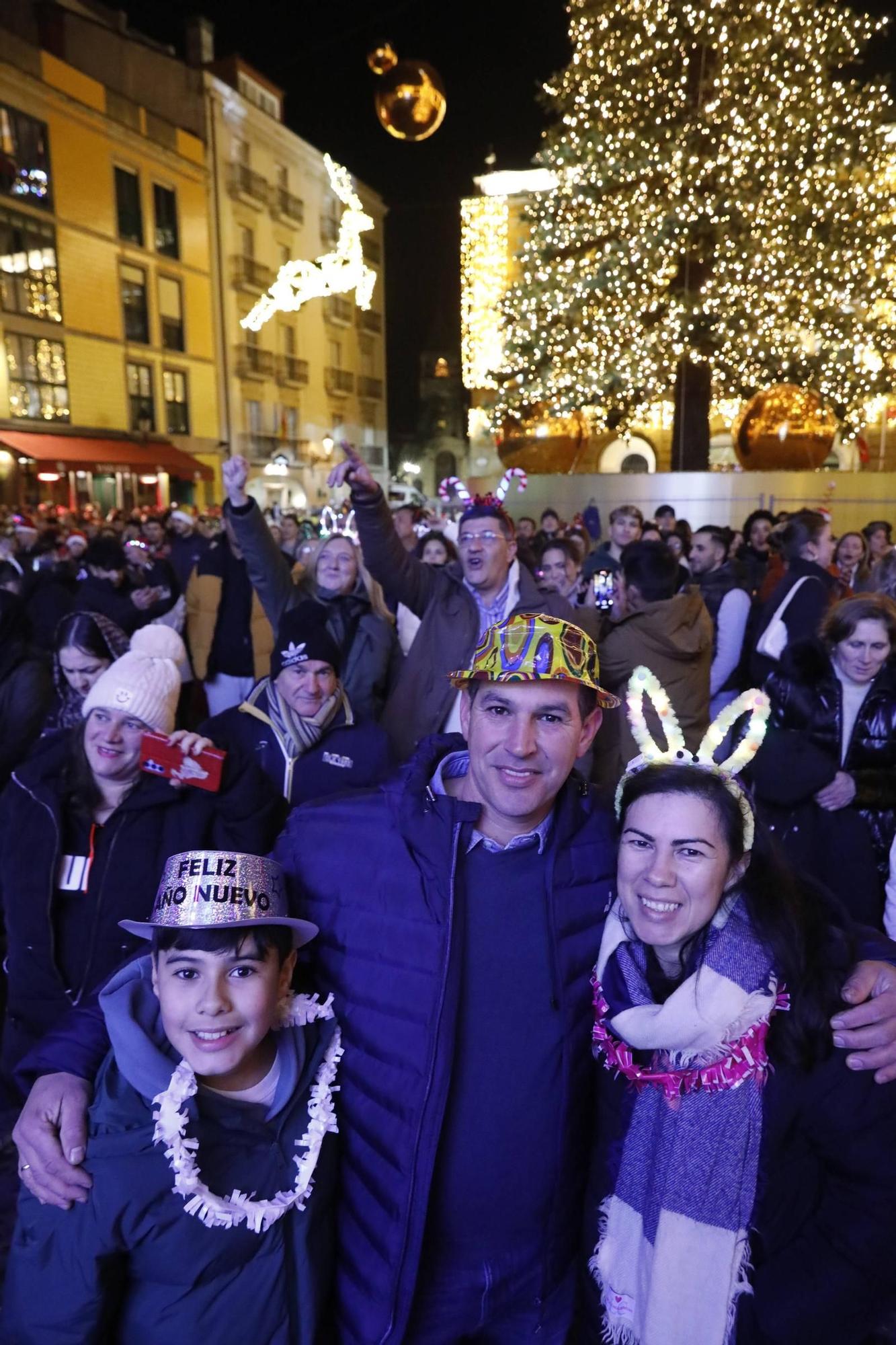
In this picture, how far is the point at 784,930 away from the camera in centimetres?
164

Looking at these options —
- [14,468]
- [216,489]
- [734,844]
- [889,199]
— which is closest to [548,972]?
[734,844]

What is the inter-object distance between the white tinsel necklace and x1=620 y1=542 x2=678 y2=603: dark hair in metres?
3.09

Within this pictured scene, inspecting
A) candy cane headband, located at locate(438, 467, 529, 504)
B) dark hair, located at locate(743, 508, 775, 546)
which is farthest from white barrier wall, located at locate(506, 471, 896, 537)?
candy cane headband, located at locate(438, 467, 529, 504)

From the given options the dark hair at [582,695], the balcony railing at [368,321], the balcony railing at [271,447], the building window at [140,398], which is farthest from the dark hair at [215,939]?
the balcony railing at [368,321]

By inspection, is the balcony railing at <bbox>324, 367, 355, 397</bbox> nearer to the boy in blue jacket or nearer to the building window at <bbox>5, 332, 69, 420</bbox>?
the building window at <bbox>5, 332, 69, 420</bbox>

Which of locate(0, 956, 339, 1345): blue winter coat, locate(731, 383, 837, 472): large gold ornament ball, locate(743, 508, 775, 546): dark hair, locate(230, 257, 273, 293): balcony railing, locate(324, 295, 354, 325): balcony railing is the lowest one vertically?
locate(0, 956, 339, 1345): blue winter coat

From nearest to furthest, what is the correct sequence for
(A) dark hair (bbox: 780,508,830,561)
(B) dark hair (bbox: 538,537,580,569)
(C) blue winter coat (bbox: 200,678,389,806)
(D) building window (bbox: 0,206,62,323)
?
(C) blue winter coat (bbox: 200,678,389,806), (A) dark hair (bbox: 780,508,830,561), (B) dark hair (bbox: 538,537,580,569), (D) building window (bbox: 0,206,62,323)

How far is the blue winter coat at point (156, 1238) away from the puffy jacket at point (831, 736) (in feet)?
7.60

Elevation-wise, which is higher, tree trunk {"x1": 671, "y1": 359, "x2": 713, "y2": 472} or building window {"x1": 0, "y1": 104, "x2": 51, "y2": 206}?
building window {"x1": 0, "y1": 104, "x2": 51, "y2": 206}

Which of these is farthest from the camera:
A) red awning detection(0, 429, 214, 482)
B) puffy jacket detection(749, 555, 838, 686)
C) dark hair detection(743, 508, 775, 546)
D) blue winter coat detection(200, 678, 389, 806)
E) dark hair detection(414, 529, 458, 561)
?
red awning detection(0, 429, 214, 482)

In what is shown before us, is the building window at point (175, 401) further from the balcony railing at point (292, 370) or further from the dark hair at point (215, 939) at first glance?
the dark hair at point (215, 939)

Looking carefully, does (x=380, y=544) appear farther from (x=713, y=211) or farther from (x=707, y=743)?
(x=713, y=211)

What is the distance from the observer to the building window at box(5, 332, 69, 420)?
70.5 feet

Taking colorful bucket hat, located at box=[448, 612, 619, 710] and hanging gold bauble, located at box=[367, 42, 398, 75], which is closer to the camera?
colorful bucket hat, located at box=[448, 612, 619, 710]
